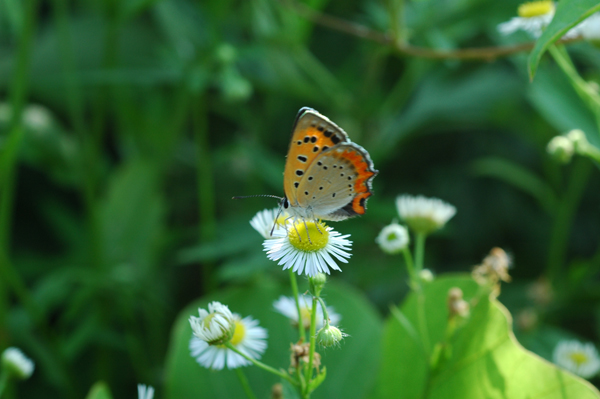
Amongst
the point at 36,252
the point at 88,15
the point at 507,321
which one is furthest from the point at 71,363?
the point at 88,15

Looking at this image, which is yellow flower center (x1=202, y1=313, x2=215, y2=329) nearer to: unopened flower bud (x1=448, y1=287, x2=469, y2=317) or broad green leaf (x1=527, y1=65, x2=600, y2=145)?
unopened flower bud (x1=448, y1=287, x2=469, y2=317)

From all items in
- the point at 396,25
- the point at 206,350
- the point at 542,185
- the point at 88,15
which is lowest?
the point at 206,350

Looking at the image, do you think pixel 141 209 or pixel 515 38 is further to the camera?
pixel 141 209

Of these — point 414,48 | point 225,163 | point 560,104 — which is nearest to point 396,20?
point 414,48

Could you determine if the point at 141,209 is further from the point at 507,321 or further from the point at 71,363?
the point at 507,321

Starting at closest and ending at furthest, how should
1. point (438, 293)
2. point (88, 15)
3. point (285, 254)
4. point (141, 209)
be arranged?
point (285, 254), point (438, 293), point (141, 209), point (88, 15)

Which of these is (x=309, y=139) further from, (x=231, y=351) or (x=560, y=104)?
(x=560, y=104)

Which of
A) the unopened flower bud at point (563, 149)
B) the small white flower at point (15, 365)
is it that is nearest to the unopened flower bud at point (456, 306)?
the unopened flower bud at point (563, 149)
